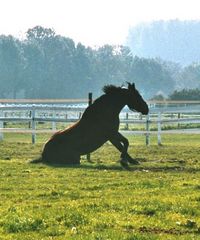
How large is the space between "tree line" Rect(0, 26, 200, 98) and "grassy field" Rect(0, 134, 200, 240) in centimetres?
9846

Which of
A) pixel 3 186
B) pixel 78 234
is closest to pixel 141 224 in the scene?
pixel 78 234

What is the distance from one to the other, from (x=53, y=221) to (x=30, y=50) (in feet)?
373

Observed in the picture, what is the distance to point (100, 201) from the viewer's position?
886 cm

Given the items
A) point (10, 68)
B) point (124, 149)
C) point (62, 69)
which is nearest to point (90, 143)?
point (124, 149)

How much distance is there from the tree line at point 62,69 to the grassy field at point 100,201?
98.5 metres

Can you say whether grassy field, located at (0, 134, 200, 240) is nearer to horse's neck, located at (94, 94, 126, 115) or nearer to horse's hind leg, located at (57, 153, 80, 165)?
horse's hind leg, located at (57, 153, 80, 165)

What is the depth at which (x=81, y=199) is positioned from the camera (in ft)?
30.2

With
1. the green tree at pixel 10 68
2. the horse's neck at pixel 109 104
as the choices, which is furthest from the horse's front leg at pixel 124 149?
the green tree at pixel 10 68

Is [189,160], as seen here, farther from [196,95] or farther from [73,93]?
[73,93]

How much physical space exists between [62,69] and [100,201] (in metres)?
111

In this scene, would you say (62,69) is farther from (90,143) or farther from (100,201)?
(100,201)

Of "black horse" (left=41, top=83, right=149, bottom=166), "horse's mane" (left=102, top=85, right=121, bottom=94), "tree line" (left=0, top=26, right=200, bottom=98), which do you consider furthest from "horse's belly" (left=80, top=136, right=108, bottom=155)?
"tree line" (left=0, top=26, right=200, bottom=98)

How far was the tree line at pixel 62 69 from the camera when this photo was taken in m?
113

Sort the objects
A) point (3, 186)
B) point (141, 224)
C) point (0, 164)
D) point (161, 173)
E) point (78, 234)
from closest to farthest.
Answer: point (78, 234)
point (141, 224)
point (3, 186)
point (161, 173)
point (0, 164)
